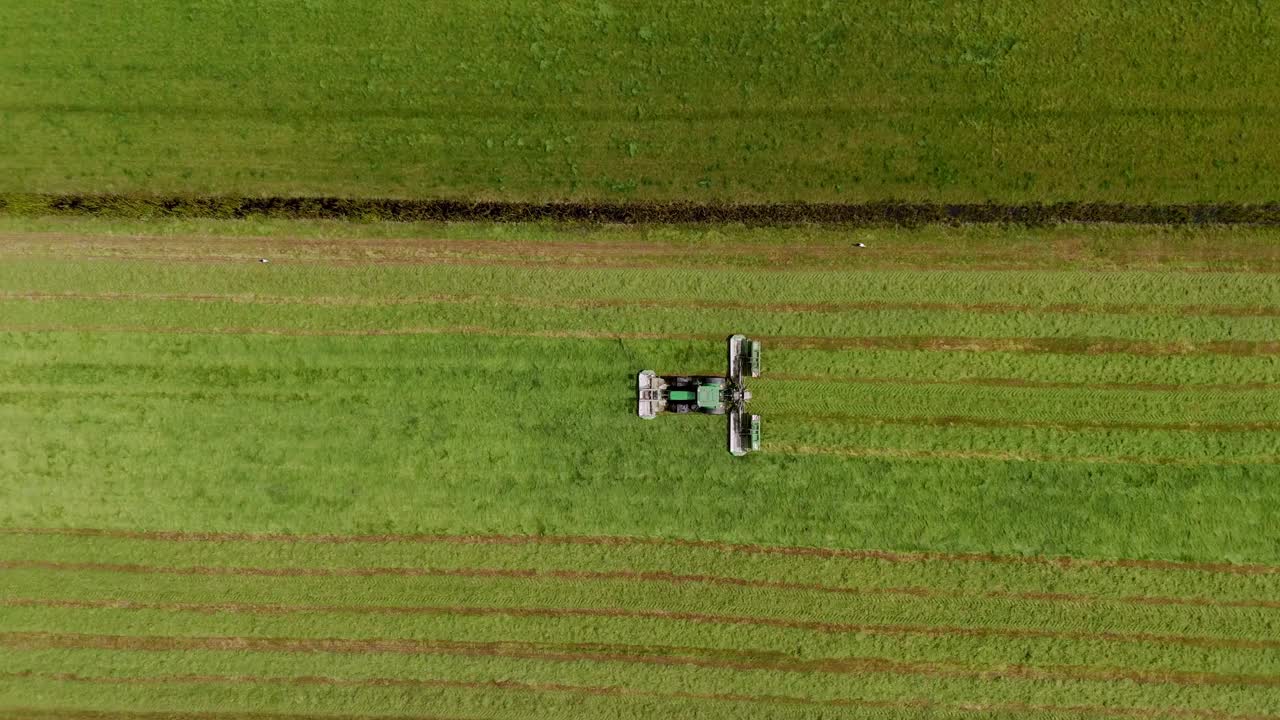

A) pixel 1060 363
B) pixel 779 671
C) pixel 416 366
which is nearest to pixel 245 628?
pixel 416 366

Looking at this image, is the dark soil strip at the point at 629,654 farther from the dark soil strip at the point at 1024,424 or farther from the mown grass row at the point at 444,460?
the dark soil strip at the point at 1024,424

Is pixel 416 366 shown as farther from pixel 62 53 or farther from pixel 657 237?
pixel 62 53

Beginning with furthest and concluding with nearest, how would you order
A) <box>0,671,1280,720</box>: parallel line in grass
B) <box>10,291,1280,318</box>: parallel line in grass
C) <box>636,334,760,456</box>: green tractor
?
<box>10,291,1280,318</box>: parallel line in grass < <box>0,671,1280,720</box>: parallel line in grass < <box>636,334,760,456</box>: green tractor

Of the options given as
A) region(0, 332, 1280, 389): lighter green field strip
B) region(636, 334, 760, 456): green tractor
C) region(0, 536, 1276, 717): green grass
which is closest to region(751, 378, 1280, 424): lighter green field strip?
region(0, 332, 1280, 389): lighter green field strip

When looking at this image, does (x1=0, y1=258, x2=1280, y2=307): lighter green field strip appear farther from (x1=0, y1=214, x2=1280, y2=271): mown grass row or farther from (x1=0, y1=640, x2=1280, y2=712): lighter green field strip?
(x1=0, y1=640, x2=1280, y2=712): lighter green field strip

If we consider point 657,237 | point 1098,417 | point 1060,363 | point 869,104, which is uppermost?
point 869,104

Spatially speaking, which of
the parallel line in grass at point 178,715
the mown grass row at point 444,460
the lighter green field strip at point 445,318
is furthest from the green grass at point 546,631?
the lighter green field strip at point 445,318

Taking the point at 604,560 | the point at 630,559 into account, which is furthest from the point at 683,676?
the point at 604,560
